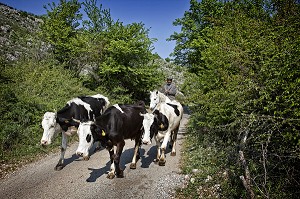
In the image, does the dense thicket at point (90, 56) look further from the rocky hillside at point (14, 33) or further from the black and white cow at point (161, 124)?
the black and white cow at point (161, 124)

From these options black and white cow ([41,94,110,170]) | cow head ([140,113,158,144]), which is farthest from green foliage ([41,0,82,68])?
cow head ([140,113,158,144])

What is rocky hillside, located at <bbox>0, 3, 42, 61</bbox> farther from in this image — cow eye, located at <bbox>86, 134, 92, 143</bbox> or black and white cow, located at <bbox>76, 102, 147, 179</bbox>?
cow eye, located at <bbox>86, 134, 92, 143</bbox>

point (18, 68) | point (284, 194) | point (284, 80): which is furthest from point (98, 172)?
point (18, 68)

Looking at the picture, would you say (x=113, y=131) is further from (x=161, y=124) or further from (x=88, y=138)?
(x=161, y=124)

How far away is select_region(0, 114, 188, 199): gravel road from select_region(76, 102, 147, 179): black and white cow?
486 mm

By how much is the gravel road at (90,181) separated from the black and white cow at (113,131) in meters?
0.49

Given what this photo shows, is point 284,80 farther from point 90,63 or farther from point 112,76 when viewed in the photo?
point 90,63

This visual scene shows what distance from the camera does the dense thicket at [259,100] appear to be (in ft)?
14.1

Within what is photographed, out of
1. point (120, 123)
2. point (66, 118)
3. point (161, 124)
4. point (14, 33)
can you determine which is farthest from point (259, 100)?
point (14, 33)

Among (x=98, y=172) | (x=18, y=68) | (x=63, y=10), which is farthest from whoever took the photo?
(x=63, y=10)

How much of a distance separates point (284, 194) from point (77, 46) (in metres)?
20.2

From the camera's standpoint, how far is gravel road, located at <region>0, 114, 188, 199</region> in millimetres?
5633

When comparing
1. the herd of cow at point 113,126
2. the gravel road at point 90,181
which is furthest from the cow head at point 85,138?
the gravel road at point 90,181

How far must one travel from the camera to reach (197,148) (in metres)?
8.91
